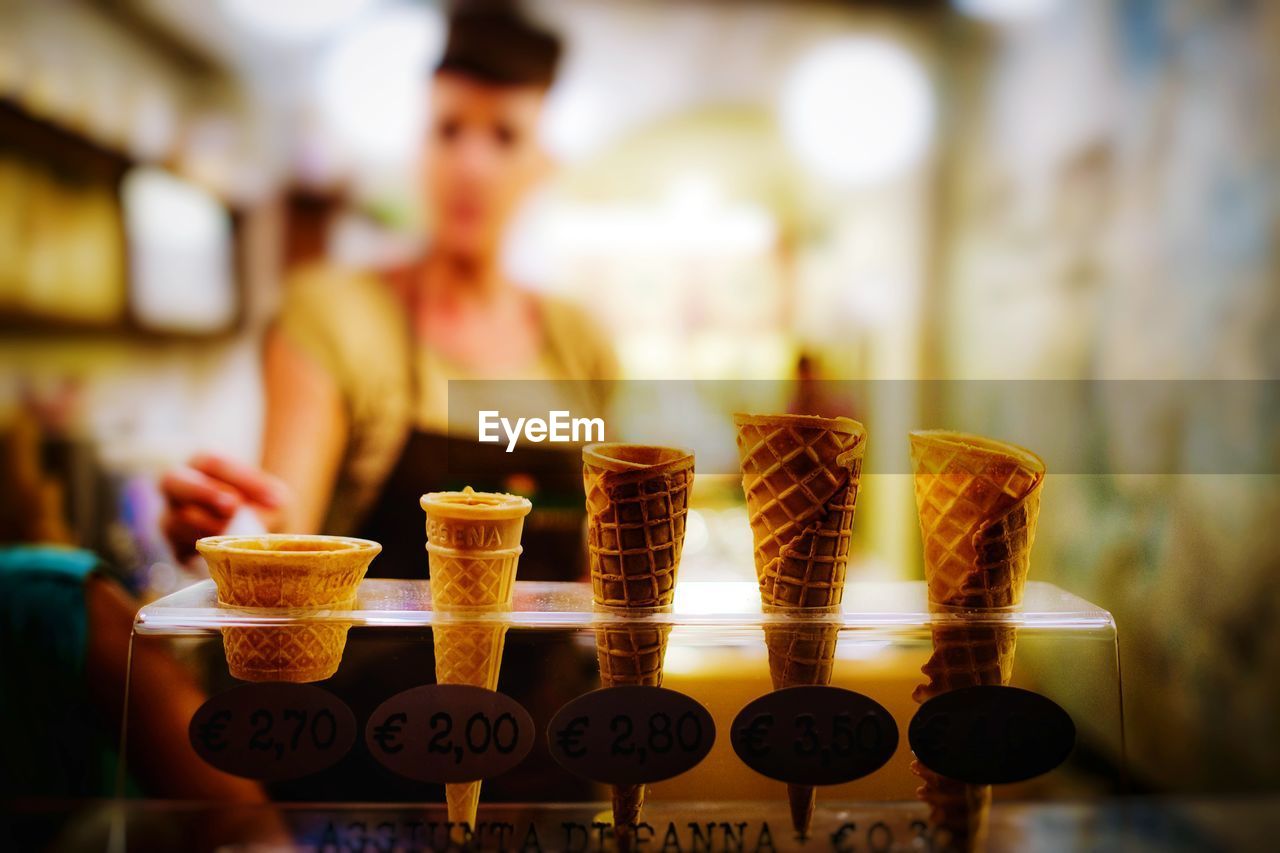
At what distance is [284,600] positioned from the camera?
44.4 inches

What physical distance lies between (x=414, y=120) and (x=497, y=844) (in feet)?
5.38

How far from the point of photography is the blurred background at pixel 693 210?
2.12m

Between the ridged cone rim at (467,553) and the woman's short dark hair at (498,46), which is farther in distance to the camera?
the woman's short dark hair at (498,46)

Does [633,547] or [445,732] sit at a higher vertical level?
[633,547]

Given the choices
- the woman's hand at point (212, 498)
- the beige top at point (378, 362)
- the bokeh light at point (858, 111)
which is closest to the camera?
the woman's hand at point (212, 498)

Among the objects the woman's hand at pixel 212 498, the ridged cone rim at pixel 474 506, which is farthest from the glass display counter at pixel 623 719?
the woman's hand at pixel 212 498

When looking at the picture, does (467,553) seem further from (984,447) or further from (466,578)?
(984,447)

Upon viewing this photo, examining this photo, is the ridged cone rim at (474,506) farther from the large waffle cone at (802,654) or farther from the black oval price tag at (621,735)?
the large waffle cone at (802,654)

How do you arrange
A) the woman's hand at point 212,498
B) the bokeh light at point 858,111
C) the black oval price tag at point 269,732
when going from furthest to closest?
the bokeh light at point 858,111 < the woman's hand at point 212,498 < the black oval price tag at point 269,732

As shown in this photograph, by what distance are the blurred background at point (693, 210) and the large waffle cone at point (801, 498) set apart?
2.83 ft

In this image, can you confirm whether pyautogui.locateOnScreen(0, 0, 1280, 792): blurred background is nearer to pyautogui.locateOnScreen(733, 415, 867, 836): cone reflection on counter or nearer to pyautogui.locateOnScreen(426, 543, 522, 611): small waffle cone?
pyautogui.locateOnScreen(733, 415, 867, 836): cone reflection on counter

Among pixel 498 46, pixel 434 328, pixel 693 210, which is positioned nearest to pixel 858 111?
pixel 693 210

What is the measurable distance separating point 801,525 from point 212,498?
1.17 m
